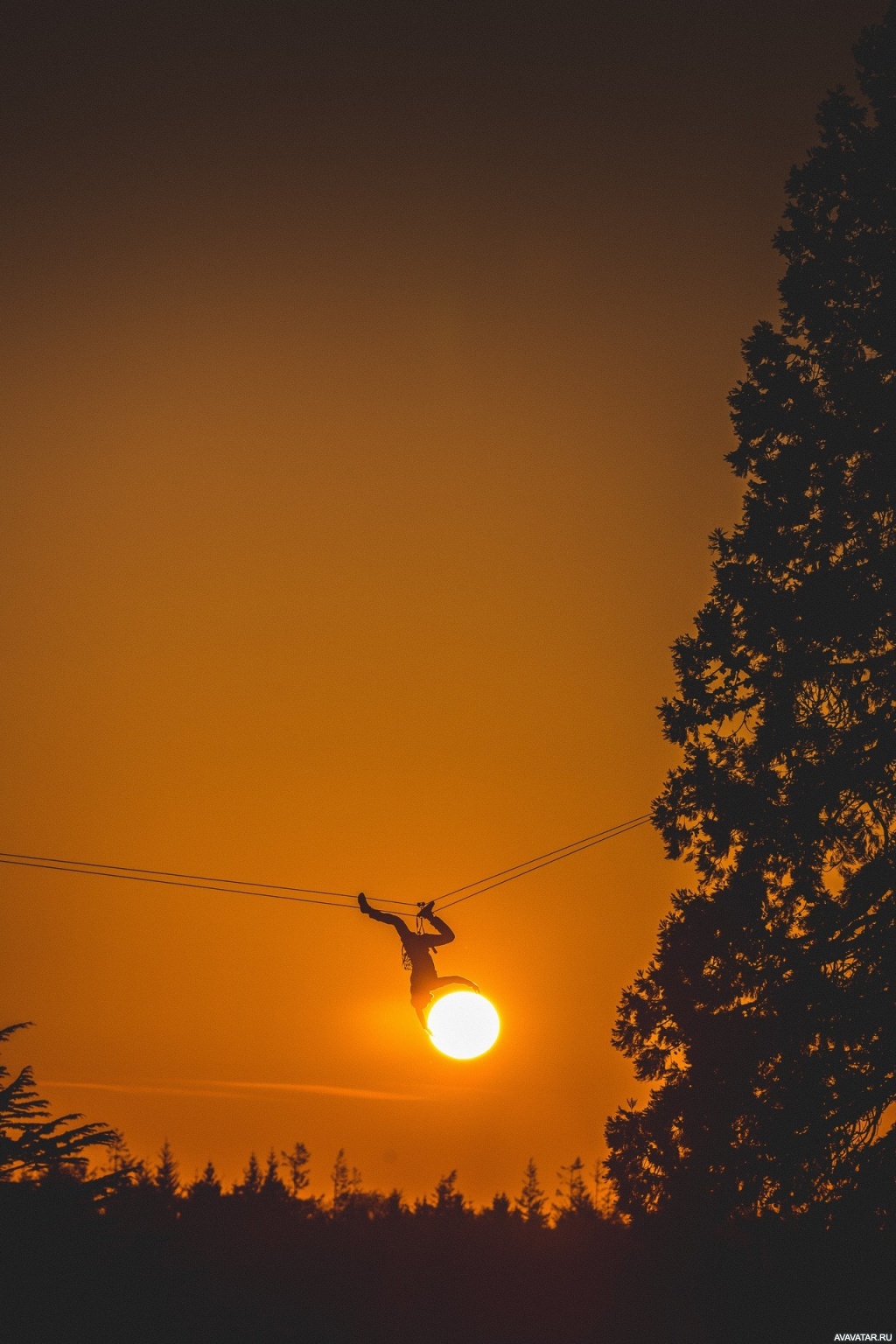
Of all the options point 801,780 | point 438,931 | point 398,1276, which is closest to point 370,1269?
point 398,1276

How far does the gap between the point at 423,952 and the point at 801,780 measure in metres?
4.90

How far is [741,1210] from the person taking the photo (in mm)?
11219

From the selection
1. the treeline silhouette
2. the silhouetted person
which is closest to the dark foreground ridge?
the treeline silhouette

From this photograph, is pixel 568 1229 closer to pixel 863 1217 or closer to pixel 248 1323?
pixel 248 1323

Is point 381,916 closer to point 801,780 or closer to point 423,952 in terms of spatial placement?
point 423,952

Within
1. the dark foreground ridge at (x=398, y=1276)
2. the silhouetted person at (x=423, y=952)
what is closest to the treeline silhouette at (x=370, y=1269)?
the dark foreground ridge at (x=398, y=1276)

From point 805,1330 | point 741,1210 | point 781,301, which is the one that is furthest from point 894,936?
point 781,301

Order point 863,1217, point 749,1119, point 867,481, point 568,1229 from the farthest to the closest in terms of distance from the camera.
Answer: point 568,1229 → point 867,481 → point 749,1119 → point 863,1217

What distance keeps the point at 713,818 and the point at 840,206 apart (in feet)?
25.6

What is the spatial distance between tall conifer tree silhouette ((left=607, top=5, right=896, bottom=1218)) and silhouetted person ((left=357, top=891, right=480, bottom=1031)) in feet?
7.64

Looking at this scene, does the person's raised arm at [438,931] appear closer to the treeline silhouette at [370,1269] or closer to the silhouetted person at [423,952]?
the silhouetted person at [423,952]

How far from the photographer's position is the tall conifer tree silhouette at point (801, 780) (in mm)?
11039

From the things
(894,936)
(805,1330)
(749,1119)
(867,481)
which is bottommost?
(805,1330)

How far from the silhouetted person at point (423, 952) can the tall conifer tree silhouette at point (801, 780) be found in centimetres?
233
